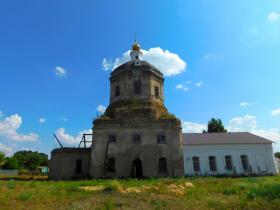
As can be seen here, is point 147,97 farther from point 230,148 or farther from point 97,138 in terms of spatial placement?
point 230,148

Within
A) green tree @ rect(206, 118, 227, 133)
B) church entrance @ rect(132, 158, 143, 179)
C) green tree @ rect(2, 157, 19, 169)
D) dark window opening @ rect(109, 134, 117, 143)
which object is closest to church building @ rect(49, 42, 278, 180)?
church entrance @ rect(132, 158, 143, 179)

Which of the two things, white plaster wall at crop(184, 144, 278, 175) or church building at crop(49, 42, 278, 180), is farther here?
white plaster wall at crop(184, 144, 278, 175)

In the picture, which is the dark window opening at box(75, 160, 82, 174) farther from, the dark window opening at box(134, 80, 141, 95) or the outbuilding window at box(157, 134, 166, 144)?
the dark window opening at box(134, 80, 141, 95)

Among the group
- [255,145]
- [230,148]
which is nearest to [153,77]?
[230,148]

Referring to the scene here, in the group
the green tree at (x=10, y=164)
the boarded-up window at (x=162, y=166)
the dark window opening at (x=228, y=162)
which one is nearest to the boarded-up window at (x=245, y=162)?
the dark window opening at (x=228, y=162)

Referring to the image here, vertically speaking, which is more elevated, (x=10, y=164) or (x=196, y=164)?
(x=10, y=164)

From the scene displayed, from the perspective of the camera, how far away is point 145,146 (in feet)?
76.8

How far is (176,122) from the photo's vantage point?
2414cm

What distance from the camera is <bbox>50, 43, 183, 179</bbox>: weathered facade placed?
2297cm

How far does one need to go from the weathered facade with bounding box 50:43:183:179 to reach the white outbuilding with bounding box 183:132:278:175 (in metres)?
5.46

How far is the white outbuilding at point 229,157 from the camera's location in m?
27.4

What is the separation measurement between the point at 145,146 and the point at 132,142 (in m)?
1.41

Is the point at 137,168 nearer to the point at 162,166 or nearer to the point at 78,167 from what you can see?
the point at 162,166

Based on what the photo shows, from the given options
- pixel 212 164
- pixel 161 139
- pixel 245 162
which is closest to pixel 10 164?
pixel 161 139
